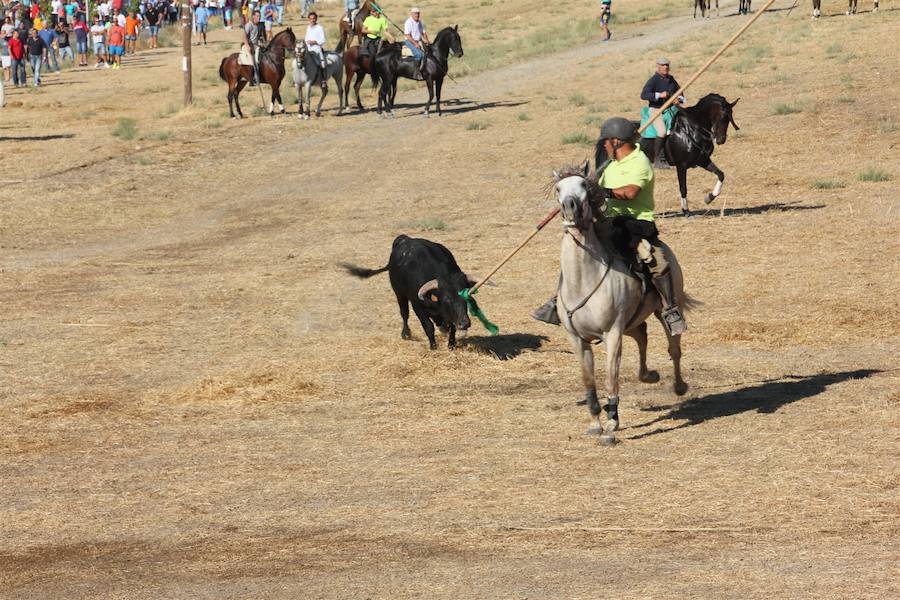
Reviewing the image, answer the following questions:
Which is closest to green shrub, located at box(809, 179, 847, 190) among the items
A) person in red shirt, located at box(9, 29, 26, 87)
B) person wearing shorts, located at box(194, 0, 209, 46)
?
person in red shirt, located at box(9, 29, 26, 87)

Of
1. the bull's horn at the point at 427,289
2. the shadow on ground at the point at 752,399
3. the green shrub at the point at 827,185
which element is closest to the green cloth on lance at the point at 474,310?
the bull's horn at the point at 427,289

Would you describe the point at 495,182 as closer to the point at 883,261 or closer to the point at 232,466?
the point at 883,261

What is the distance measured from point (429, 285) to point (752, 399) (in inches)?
162

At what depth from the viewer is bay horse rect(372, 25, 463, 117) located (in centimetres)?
3609

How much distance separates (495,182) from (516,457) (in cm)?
1756

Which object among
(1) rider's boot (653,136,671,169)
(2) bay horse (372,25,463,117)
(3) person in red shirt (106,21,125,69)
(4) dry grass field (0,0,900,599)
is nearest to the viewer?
(4) dry grass field (0,0,900,599)

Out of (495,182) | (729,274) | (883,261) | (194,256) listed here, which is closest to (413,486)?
(729,274)

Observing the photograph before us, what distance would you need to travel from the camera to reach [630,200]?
11.8m

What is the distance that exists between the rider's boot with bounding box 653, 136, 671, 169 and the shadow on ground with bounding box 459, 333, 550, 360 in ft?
26.6

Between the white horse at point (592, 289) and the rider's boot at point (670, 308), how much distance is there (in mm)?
101

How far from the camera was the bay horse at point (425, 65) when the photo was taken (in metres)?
36.1

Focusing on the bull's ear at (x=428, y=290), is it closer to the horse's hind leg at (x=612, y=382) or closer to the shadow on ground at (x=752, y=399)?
the shadow on ground at (x=752, y=399)

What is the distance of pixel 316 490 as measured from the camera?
432 inches

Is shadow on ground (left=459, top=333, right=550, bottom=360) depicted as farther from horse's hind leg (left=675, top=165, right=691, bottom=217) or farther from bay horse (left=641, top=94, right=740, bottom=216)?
horse's hind leg (left=675, top=165, right=691, bottom=217)
